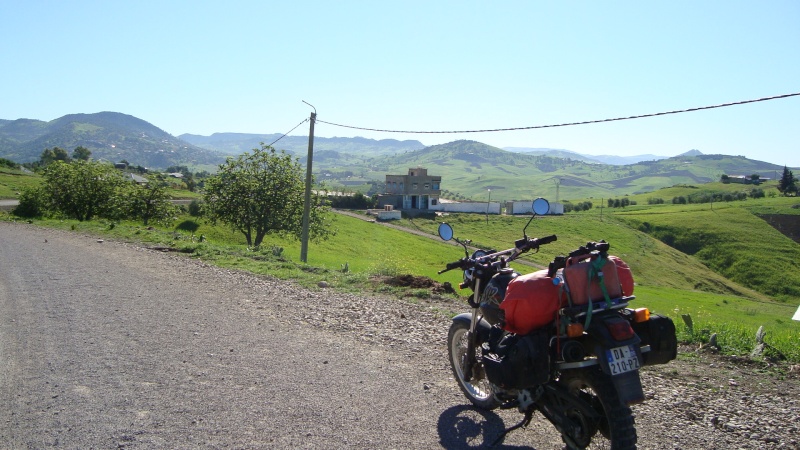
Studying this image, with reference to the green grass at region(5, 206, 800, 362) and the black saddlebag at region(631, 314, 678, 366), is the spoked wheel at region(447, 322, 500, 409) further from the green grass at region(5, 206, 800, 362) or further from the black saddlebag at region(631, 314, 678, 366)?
the green grass at region(5, 206, 800, 362)

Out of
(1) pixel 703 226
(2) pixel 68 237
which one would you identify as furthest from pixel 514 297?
(1) pixel 703 226

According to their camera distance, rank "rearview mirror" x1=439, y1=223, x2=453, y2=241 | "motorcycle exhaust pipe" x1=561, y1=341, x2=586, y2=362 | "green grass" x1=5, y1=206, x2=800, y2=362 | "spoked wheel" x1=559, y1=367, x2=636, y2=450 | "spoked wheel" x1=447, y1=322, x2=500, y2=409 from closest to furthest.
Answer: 1. "spoked wheel" x1=559, y1=367, x2=636, y2=450
2. "motorcycle exhaust pipe" x1=561, y1=341, x2=586, y2=362
3. "spoked wheel" x1=447, y1=322, x2=500, y2=409
4. "rearview mirror" x1=439, y1=223, x2=453, y2=241
5. "green grass" x1=5, y1=206, x2=800, y2=362

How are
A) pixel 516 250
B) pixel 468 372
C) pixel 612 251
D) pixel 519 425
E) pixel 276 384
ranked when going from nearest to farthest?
pixel 519 425 → pixel 516 250 → pixel 468 372 → pixel 276 384 → pixel 612 251

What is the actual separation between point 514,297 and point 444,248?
188ft

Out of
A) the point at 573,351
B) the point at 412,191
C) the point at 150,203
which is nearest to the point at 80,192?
the point at 150,203

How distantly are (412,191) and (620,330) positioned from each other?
342ft

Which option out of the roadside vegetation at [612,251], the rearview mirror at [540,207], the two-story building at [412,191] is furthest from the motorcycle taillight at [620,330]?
the two-story building at [412,191]

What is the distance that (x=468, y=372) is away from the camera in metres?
5.46

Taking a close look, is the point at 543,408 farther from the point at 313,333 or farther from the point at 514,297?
the point at 313,333

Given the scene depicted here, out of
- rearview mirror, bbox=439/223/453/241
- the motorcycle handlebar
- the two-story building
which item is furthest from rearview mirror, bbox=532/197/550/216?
the two-story building

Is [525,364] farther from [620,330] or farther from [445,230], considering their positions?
[445,230]

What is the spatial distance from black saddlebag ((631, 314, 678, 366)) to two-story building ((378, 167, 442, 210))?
325ft

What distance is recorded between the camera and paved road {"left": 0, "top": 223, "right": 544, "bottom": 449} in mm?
4691

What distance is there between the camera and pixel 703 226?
8362 cm
